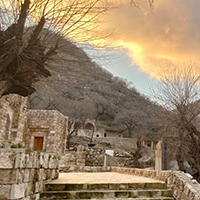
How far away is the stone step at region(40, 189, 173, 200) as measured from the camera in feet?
16.4

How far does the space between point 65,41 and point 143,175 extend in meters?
5.17

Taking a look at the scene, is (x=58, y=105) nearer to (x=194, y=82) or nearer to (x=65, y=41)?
(x=194, y=82)

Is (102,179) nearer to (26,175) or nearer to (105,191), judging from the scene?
(105,191)

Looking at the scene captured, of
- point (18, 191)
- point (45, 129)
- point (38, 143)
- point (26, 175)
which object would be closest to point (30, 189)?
point (26, 175)

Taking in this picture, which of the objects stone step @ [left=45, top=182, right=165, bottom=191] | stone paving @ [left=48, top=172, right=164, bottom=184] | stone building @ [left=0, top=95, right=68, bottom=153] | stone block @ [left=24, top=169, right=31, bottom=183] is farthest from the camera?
stone building @ [left=0, top=95, right=68, bottom=153]

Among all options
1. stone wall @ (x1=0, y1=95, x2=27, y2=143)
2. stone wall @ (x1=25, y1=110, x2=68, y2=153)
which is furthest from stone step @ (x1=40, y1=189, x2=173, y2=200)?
stone wall @ (x1=25, y1=110, x2=68, y2=153)

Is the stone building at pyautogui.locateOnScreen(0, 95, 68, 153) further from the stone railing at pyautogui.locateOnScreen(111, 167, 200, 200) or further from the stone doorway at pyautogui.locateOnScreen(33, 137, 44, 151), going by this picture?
the stone railing at pyautogui.locateOnScreen(111, 167, 200, 200)

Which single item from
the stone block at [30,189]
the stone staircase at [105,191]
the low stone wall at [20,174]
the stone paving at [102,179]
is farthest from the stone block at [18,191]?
the stone paving at [102,179]

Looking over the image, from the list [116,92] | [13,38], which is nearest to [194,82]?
[13,38]

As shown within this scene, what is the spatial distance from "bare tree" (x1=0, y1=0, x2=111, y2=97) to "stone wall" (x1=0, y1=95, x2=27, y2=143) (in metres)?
10.4

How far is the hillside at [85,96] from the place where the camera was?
245 inches

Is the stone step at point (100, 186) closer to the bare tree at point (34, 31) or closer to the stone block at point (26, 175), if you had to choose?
the stone block at point (26, 175)

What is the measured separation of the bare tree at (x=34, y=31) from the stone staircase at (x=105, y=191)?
2.65 metres

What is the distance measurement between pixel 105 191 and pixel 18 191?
2.23 meters
